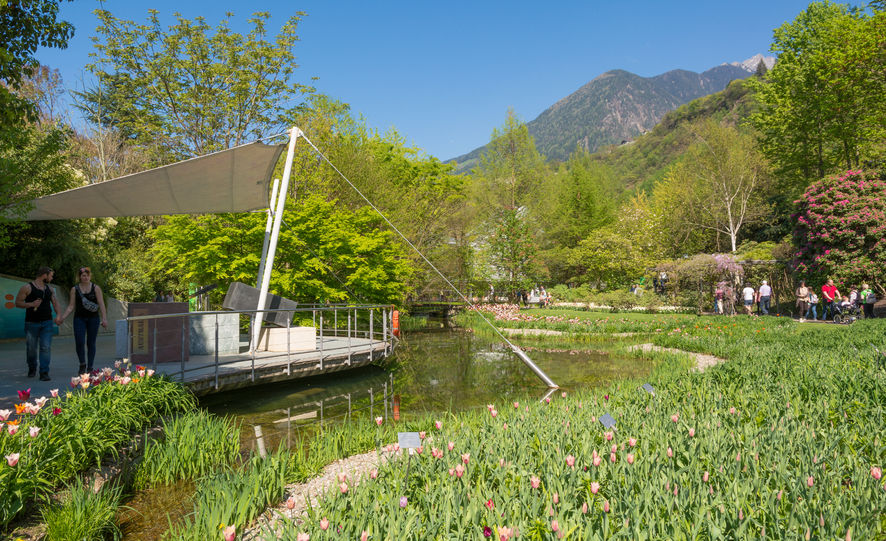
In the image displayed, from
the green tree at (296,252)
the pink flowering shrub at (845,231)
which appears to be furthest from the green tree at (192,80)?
the pink flowering shrub at (845,231)

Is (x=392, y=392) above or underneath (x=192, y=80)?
underneath

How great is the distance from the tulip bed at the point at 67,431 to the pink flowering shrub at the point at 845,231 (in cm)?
2435

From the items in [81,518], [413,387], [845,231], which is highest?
[845,231]

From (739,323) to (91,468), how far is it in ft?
54.4

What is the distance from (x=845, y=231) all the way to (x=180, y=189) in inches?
944

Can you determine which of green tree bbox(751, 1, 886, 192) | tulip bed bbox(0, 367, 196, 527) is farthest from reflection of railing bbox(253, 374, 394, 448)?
green tree bbox(751, 1, 886, 192)

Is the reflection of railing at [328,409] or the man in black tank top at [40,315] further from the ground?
the man in black tank top at [40,315]

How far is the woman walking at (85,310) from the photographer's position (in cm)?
696

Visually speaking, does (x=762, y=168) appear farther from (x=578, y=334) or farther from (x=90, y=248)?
(x=90, y=248)

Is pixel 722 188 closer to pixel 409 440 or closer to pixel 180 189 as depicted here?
pixel 180 189

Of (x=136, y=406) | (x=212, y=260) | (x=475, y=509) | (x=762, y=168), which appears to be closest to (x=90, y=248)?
(x=212, y=260)

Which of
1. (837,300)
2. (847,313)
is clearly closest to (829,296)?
(837,300)

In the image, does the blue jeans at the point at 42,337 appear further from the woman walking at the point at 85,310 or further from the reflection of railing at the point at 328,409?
the reflection of railing at the point at 328,409

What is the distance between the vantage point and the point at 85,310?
7.10m
